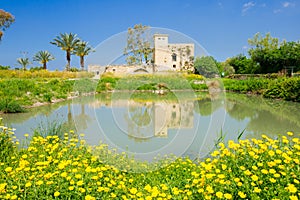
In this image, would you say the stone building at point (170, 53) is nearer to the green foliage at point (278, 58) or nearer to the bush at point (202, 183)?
the bush at point (202, 183)

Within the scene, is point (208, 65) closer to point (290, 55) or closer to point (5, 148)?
point (5, 148)

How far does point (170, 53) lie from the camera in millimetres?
2842

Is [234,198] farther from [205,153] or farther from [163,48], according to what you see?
[205,153]

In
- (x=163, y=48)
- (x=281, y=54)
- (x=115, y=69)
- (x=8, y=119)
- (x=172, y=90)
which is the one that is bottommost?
(x=8, y=119)

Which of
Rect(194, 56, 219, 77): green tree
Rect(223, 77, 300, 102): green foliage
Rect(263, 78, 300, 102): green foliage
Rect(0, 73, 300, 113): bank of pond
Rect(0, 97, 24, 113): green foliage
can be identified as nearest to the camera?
Rect(194, 56, 219, 77): green tree

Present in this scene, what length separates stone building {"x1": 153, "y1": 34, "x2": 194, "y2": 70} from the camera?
282 cm

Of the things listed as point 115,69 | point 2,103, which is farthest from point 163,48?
point 2,103

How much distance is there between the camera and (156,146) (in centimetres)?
319

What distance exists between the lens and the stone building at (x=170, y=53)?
2.82m

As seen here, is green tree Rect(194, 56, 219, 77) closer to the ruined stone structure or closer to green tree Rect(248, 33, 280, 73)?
the ruined stone structure

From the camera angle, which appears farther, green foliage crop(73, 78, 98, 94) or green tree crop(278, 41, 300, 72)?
green tree crop(278, 41, 300, 72)

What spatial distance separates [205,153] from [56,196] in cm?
267

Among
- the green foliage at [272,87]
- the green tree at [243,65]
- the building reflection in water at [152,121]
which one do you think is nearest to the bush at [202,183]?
the building reflection in water at [152,121]

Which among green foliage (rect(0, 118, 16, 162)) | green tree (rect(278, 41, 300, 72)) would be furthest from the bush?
green tree (rect(278, 41, 300, 72))
